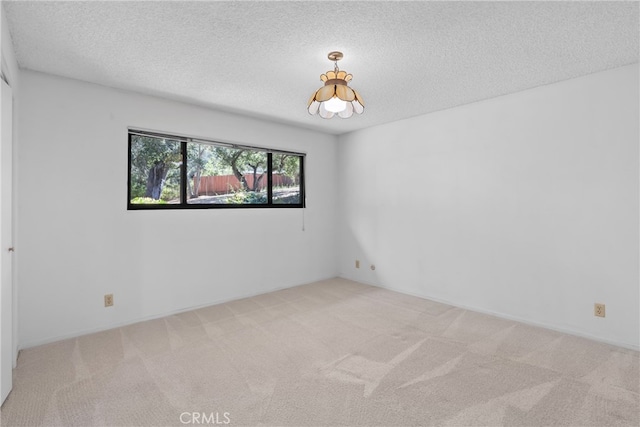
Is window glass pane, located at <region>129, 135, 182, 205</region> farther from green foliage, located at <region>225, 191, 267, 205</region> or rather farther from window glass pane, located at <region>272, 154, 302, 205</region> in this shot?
window glass pane, located at <region>272, 154, 302, 205</region>

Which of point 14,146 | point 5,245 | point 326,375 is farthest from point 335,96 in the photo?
point 14,146

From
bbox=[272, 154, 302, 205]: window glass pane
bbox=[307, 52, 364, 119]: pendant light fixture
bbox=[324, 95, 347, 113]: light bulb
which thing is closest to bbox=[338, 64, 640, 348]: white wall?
bbox=[272, 154, 302, 205]: window glass pane

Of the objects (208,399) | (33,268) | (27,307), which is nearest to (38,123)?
(33,268)

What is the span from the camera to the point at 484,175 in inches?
138

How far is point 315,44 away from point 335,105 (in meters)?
0.43

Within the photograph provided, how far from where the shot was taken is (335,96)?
7.61ft

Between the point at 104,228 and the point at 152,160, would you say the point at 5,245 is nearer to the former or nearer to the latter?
the point at 104,228

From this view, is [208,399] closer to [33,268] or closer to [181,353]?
[181,353]

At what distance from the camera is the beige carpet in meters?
1.82

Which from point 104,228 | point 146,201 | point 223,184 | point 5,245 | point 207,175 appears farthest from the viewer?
point 223,184

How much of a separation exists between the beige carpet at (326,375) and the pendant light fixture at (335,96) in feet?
6.27

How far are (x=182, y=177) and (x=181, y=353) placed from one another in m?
1.92

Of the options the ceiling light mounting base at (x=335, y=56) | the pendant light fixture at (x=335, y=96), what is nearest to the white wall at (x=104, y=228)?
the pendant light fixture at (x=335, y=96)

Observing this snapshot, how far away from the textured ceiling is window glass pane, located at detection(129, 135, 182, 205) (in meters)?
0.55
